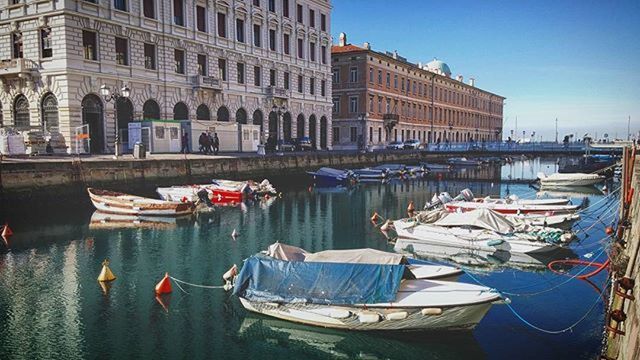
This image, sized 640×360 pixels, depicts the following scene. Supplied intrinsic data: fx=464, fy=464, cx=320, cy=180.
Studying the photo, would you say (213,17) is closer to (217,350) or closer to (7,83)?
(7,83)

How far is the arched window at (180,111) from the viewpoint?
43156 millimetres

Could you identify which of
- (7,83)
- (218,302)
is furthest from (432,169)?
(218,302)

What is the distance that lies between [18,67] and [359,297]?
35645 mm

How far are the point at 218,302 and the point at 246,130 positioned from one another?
34319 millimetres

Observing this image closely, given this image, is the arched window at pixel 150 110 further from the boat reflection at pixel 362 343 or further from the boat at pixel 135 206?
the boat reflection at pixel 362 343

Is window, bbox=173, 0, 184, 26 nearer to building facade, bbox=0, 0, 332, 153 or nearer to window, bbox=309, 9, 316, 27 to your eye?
building facade, bbox=0, 0, 332, 153

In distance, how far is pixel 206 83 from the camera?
44.5 meters

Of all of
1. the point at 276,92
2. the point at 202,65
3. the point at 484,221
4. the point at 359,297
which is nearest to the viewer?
the point at 359,297

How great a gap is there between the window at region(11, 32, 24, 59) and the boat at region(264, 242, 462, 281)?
113 ft

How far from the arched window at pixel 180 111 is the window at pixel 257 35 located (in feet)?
40.7

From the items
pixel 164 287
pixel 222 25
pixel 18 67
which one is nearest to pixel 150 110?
pixel 18 67

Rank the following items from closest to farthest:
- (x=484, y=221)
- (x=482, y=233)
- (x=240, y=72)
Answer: (x=482, y=233), (x=484, y=221), (x=240, y=72)

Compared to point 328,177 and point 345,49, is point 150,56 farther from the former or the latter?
point 345,49

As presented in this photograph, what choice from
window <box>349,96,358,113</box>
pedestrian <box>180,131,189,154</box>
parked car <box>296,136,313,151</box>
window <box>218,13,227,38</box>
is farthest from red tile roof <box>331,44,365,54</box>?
pedestrian <box>180,131,189,154</box>
